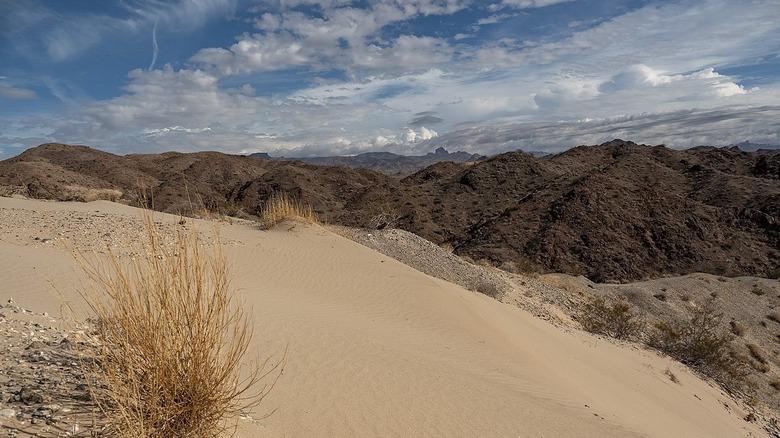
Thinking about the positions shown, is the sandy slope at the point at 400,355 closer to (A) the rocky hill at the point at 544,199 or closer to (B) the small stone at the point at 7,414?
(B) the small stone at the point at 7,414

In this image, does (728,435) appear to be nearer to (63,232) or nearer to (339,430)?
(339,430)

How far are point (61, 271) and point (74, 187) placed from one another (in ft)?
105

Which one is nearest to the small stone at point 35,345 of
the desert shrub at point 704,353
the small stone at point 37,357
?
the small stone at point 37,357

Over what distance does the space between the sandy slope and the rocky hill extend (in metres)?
3.66

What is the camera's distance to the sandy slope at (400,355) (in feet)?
13.9

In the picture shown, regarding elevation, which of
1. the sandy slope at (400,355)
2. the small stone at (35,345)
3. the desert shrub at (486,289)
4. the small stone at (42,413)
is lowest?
the desert shrub at (486,289)

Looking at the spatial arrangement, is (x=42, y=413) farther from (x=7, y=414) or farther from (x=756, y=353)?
(x=756, y=353)

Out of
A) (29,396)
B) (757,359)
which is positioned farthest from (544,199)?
(29,396)

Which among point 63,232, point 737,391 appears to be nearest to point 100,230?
point 63,232

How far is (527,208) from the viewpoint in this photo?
101 ft

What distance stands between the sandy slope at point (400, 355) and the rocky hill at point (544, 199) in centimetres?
366

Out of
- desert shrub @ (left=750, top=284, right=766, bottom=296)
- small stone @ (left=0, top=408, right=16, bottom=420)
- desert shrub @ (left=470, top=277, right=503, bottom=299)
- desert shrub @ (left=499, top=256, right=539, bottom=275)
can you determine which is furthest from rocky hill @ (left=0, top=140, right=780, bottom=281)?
small stone @ (left=0, top=408, right=16, bottom=420)

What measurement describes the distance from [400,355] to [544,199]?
28277 mm

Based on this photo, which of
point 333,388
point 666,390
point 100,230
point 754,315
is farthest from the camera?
point 754,315
